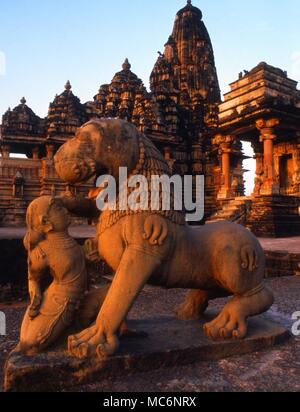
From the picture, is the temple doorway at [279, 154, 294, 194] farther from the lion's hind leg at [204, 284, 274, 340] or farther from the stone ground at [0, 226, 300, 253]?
the lion's hind leg at [204, 284, 274, 340]

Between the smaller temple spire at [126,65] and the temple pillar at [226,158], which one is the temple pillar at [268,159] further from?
the smaller temple spire at [126,65]

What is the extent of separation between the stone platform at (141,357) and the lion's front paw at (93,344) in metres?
0.04

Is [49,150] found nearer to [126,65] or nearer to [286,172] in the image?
[126,65]

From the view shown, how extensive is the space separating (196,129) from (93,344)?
92.6 ft

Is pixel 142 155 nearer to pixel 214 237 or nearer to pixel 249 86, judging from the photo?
pixel 214 237

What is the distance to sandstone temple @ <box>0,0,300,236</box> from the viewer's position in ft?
53.4

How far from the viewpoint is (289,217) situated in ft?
51.0

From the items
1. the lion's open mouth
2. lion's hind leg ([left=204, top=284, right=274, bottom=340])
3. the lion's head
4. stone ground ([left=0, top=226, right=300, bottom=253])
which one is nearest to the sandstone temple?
stone ground ([left=0, top=226, right=300, bottom=253])

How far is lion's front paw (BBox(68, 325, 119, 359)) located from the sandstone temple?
1401cm

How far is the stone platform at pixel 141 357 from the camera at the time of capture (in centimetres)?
174

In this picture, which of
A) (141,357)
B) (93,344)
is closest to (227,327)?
(141,357)

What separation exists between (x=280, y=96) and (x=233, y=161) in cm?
776
